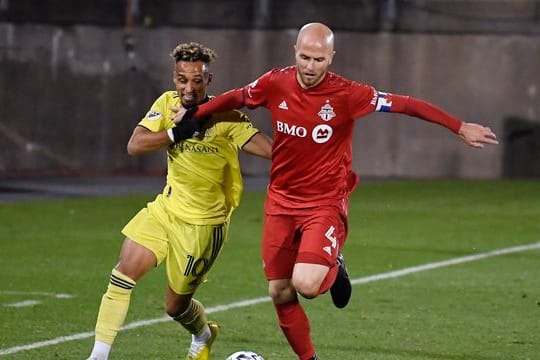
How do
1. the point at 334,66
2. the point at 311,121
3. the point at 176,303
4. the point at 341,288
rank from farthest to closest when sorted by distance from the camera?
the point at 334,66, the point at 341,288, the point at 176,303, the point at 311,121

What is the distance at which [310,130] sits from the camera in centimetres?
830

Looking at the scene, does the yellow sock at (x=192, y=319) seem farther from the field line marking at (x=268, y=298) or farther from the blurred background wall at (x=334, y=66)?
the blurred background wall at (x=334, y=66)

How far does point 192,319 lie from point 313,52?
1.99 m

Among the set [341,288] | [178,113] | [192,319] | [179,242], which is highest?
[178,113]

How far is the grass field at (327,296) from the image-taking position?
31.5ft

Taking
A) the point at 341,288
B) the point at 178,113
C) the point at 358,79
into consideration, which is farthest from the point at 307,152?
the point at 358,79

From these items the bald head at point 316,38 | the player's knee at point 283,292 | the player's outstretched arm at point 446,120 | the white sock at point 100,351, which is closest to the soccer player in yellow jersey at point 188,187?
the white sock at point 100,351

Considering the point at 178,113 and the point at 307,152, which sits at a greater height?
the point at 178,113

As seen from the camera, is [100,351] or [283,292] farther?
[283,292]

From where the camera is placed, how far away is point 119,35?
1044 inches

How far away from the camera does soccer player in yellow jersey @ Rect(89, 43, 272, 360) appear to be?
8.57m

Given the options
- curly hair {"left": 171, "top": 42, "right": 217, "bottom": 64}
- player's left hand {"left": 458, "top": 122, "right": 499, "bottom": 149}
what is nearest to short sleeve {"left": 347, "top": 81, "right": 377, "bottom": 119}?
player's left hand {"left": 458, "top": 122, "right": 499, "bottom": 149}

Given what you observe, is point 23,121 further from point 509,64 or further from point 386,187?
point 509,64

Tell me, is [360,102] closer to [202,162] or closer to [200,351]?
[202,162]
